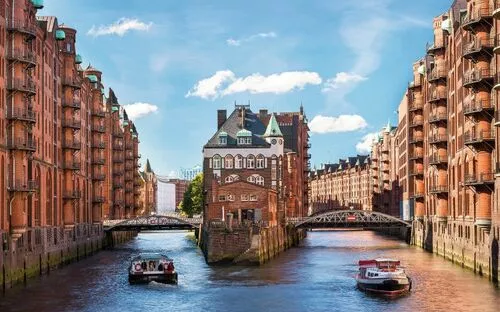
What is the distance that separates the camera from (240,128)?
141m

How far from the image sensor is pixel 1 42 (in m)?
66.3

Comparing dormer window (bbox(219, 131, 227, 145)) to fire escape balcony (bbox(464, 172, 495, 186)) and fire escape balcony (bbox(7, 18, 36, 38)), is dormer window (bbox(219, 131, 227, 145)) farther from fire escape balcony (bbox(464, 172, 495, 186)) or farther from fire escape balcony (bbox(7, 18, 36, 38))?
fire escape balcony (bbox(7, 18, 36, 38))

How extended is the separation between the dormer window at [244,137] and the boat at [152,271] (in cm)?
6205

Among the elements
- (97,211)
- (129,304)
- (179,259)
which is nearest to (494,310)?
(129,304)

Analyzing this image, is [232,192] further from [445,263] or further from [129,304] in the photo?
[129,304]

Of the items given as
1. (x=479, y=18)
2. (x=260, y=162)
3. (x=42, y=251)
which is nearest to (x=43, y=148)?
(x=42, y=251)

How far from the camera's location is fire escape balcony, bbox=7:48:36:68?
223ft

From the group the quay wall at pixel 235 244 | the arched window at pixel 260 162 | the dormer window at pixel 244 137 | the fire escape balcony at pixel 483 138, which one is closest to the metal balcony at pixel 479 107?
the fire escape balcony at pixel 483 138

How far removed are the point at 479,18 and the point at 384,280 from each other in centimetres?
2335

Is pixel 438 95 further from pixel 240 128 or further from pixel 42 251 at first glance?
pixel 42 251

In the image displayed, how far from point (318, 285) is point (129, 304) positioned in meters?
19.2

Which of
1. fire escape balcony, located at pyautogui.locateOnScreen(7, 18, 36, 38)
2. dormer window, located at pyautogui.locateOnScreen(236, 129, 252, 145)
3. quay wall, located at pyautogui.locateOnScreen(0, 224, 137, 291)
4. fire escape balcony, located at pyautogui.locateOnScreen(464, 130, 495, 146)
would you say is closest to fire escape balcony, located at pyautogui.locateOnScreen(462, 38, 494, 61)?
fire escape balcony, located at pyautogui.locateOnScreen(464, 130, 495, 146)

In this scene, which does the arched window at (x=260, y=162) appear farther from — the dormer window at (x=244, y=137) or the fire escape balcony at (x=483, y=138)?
the fire escape balcony at (x=483, y=138)

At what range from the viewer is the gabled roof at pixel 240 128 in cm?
13900
